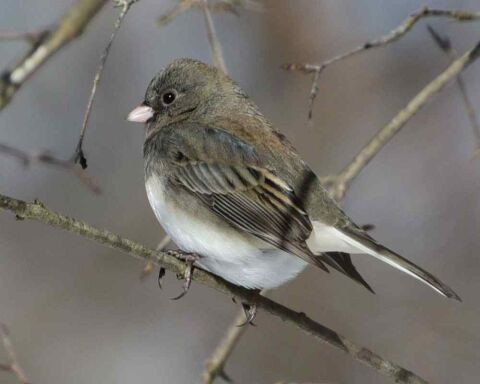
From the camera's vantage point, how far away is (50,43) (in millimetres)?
1979

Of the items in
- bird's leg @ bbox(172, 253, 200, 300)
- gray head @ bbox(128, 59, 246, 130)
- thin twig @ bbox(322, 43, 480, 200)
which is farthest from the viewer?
gray head @ bbox(128, 59, 246, 130)

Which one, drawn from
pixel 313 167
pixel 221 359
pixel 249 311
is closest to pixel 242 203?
pixel 249 311

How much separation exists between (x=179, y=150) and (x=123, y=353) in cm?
270

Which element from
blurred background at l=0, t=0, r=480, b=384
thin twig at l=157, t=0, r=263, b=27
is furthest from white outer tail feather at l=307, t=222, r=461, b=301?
blurred background at l=0, t=0, r=480, b=384

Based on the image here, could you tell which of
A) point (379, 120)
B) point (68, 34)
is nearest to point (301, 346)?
point (379, 120)

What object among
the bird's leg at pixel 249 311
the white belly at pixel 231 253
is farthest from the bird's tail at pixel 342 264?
the bird's leg at pixel 249 311

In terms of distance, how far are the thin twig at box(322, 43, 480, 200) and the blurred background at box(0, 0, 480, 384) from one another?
1616 millimetres

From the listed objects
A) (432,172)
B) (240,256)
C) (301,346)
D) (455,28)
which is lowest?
(240,256)

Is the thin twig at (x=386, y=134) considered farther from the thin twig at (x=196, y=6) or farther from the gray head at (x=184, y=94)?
the thin twig at (x=196, y=6)

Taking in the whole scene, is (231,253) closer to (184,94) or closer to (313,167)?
(184,94)

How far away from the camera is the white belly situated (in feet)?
10.3

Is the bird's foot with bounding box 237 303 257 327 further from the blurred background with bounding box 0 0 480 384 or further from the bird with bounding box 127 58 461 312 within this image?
the blurred background with bounding box 0 0 480 384

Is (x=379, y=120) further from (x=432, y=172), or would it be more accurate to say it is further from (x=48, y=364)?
(x=48, y=364)

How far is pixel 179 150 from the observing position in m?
3.47
